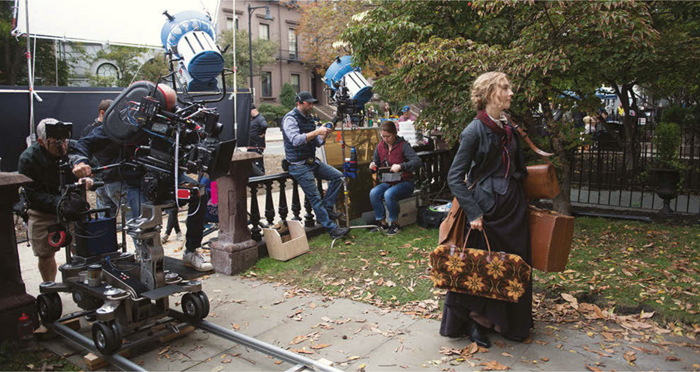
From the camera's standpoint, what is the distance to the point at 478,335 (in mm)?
4109

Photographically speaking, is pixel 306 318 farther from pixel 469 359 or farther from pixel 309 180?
pixel 309 180

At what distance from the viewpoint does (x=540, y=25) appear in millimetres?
6254

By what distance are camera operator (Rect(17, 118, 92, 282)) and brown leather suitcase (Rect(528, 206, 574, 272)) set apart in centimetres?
375

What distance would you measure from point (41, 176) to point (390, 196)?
458cm

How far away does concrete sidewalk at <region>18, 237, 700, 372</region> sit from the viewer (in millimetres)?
3805

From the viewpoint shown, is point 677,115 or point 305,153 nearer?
point 305,153

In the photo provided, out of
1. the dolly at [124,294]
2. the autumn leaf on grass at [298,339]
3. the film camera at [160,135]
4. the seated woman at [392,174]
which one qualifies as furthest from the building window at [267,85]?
the autumn leaf on grass at [298,339]

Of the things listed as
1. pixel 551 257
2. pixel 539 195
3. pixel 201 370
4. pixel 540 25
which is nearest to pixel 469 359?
pixel 551 257

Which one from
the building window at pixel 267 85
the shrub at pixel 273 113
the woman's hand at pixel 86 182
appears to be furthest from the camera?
the building window at pixel 267 85

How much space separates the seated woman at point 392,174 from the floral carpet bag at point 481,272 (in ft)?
12.1

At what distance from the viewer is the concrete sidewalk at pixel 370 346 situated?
380 centimetres

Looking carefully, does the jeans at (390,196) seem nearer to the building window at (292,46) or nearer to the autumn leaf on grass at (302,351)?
the autumn leaf on grass at (302,351)

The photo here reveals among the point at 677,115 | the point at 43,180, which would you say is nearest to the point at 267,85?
the point at 677,115

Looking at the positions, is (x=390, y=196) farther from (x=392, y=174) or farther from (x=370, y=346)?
(x=370, y=346)
